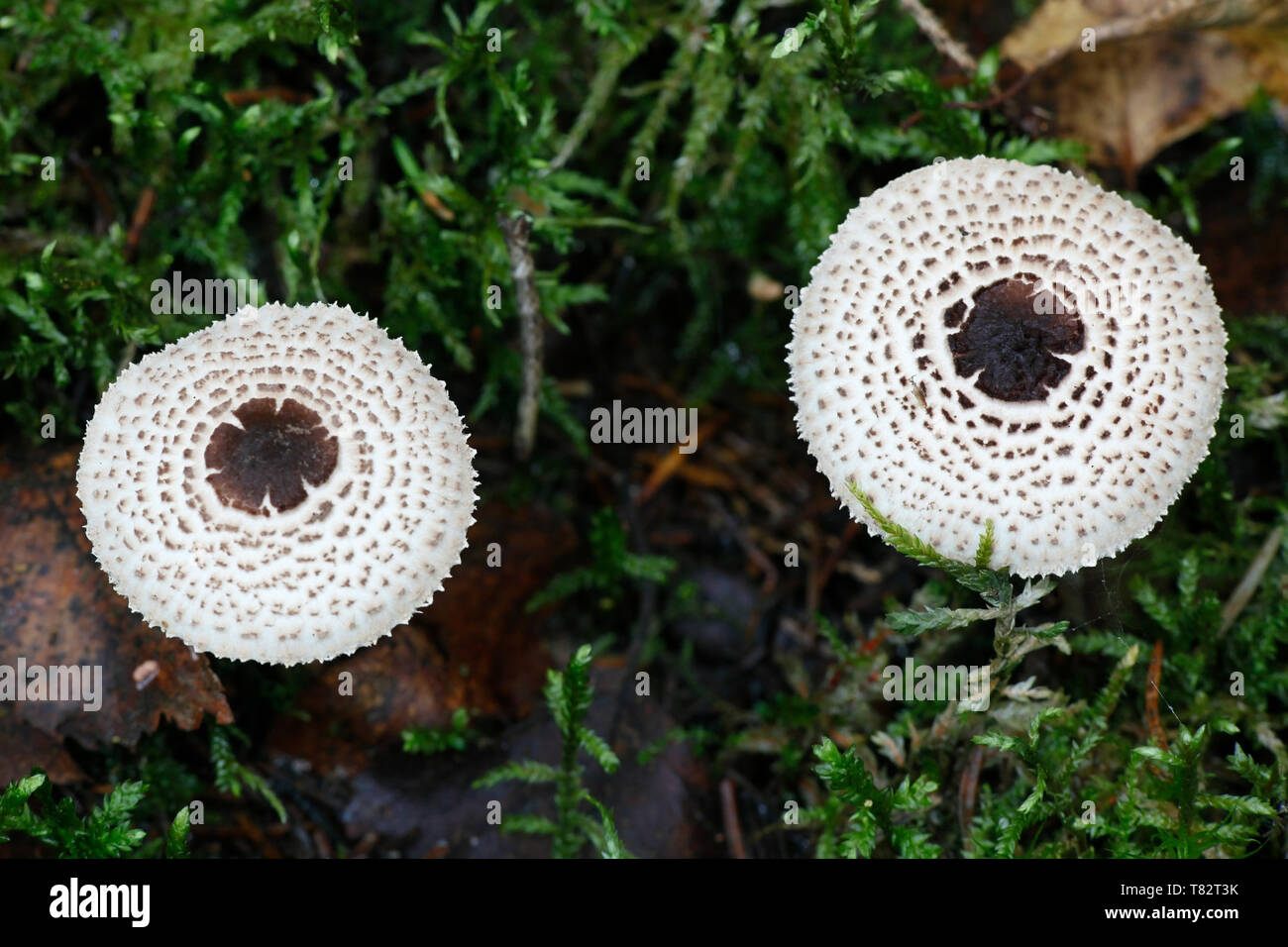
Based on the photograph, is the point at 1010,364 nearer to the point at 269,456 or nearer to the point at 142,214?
the point at 269,456

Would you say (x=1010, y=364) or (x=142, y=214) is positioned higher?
(x=142, y=214)

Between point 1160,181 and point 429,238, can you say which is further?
point 1160,181

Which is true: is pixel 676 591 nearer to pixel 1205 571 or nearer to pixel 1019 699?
pixel 1019 699

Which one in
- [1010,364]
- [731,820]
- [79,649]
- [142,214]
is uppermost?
[142,214]

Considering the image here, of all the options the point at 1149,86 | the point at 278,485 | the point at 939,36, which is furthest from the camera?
the point at 1149,86

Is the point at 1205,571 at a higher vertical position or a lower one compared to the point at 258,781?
higher

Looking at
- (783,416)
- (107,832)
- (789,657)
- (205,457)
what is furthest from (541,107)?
(107,832)

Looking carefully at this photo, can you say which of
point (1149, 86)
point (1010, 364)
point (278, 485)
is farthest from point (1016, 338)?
point (278, 485)
